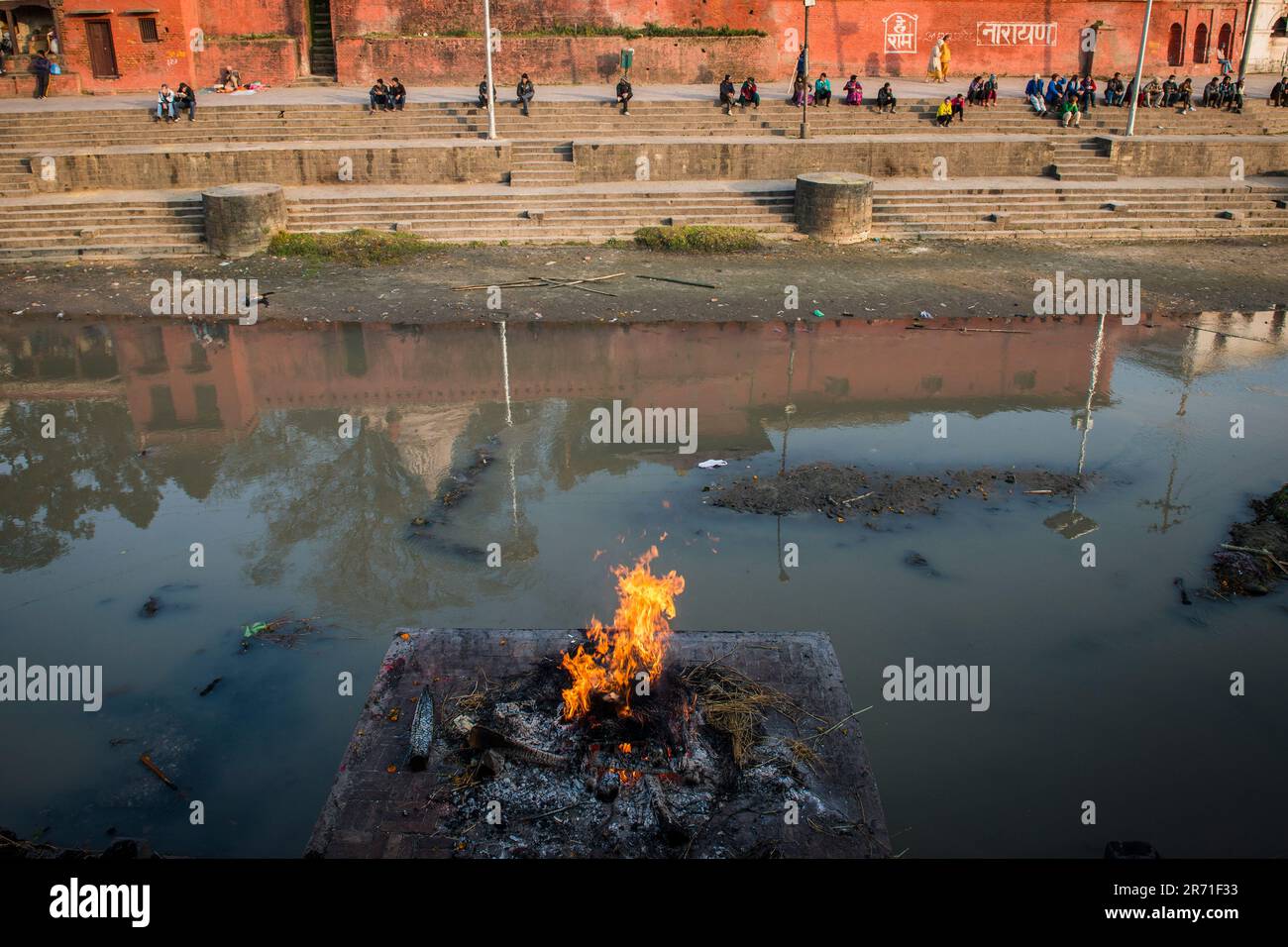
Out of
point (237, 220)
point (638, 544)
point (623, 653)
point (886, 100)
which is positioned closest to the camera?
point (623, 653)

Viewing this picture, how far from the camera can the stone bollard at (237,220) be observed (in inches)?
714

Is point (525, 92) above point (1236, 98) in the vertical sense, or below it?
above

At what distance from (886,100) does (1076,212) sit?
240 inches

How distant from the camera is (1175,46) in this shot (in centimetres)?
3089

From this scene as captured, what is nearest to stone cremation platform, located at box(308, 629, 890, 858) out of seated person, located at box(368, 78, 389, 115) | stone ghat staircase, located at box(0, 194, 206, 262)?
stone ghat staircase, located at box(0, 194, 206, 262)

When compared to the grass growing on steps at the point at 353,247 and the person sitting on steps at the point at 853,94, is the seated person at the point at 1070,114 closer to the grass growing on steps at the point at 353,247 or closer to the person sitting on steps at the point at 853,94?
the person sitting on steps at the point at 853,94

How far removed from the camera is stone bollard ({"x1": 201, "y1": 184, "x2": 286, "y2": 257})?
714 inches

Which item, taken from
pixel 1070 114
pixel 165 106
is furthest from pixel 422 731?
pixel 1070 114

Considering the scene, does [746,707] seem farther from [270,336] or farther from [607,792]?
[270,336]

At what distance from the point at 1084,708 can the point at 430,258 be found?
1433 cm

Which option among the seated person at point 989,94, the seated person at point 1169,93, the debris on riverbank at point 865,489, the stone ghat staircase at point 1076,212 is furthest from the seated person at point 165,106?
the seated person at point 1169,93

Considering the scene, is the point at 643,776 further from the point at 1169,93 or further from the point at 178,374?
the point at 1169,93

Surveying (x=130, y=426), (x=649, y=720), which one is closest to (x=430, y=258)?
(x=130, y=426)
